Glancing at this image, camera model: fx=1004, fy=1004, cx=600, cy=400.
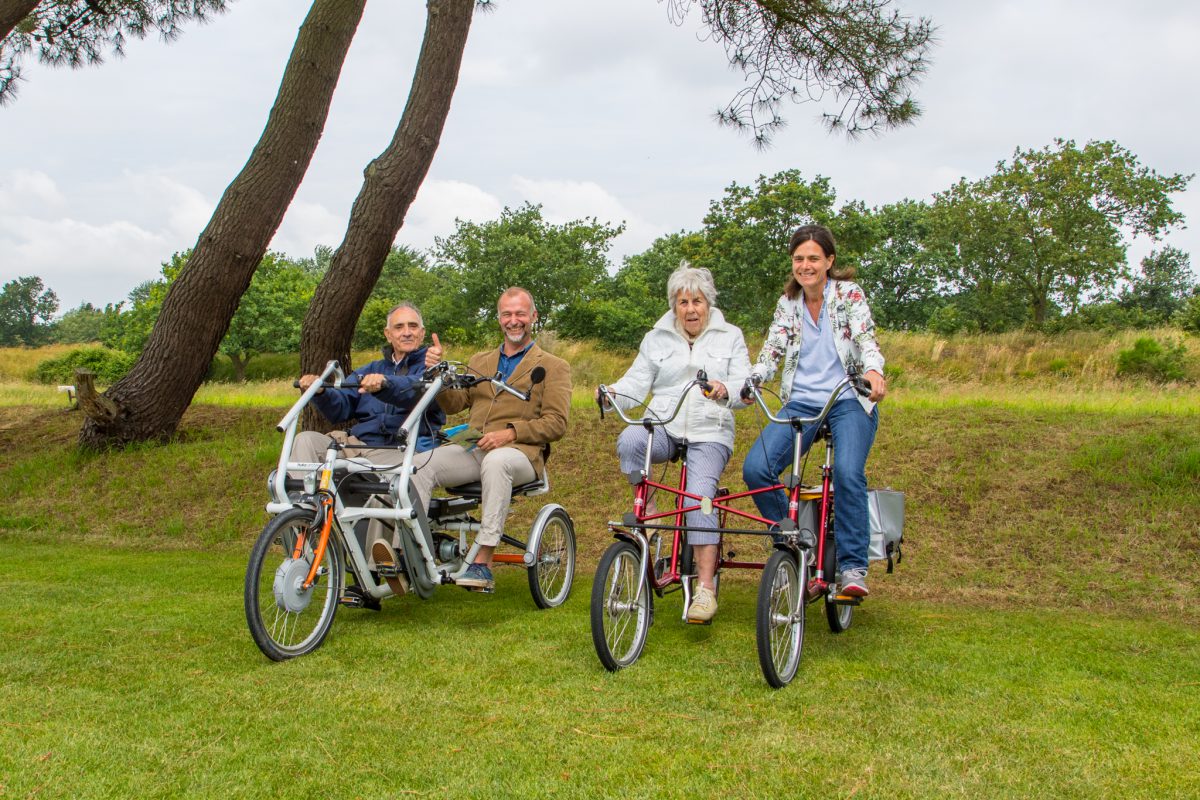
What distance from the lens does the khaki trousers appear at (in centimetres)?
495

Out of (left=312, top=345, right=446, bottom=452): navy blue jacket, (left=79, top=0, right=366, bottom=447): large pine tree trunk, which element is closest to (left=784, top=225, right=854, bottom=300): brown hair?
(left=312, top=345, right=446, bottom=452): navy blue jacket

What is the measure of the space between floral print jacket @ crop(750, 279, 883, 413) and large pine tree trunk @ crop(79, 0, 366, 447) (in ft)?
20.6

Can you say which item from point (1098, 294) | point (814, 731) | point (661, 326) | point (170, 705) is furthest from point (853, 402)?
point (1098, 294)

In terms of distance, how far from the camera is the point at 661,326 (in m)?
4.95

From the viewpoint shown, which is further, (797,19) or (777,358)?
(797,19)

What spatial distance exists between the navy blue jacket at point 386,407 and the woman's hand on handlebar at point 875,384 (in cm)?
216

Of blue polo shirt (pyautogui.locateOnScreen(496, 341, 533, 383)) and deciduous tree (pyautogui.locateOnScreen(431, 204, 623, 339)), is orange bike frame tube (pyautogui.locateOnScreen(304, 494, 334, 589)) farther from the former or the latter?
deciduous tree (pyautogui.locateOnScreen(431, 204, 623, 339))

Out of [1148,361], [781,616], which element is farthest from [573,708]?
[1148,361]

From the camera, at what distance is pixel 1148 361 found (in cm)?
1442

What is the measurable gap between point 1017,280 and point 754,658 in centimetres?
3561

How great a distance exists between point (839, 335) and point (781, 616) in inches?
55.2

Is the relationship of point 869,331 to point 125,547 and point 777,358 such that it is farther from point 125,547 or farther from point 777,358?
point 125,547

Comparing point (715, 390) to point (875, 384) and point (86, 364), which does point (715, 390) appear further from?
point (86, 364)

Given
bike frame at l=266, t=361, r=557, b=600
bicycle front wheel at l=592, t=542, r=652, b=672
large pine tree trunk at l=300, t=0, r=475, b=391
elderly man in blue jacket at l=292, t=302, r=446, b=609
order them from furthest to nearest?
large pine tree trunk at l=300, t=0, r=475, b=391 → elderly man in blue jacket at l=292, t=302, r=446, b=609 → bike frame at l=266, t=361, r=557, b=600 → bicycle front wheel at l=592, t=542, r=652, b=672
